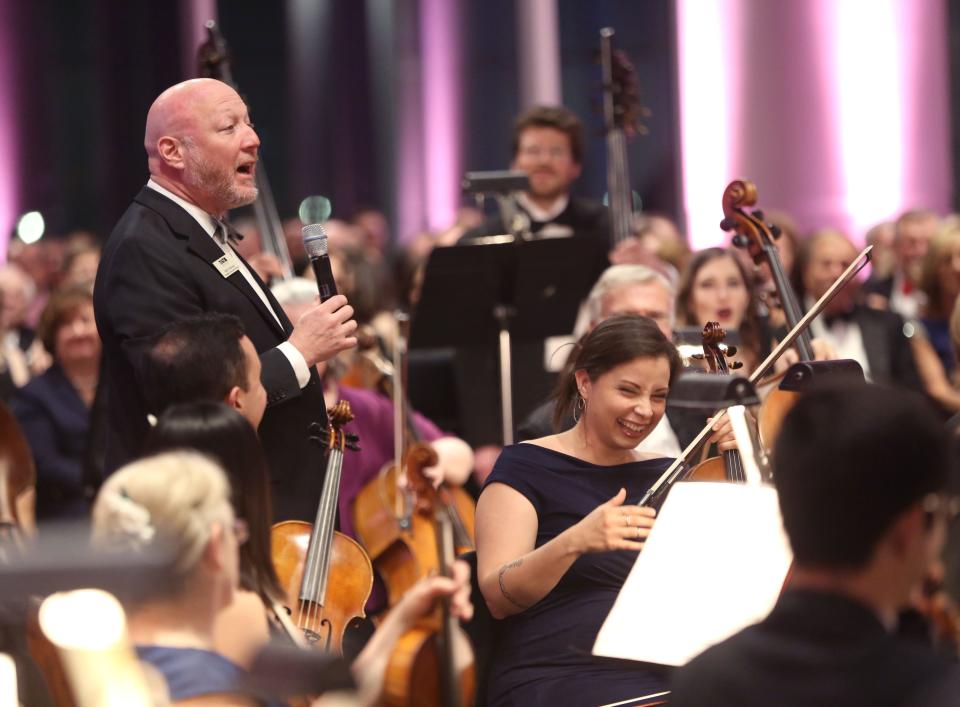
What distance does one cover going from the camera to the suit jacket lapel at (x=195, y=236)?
299 centimetres

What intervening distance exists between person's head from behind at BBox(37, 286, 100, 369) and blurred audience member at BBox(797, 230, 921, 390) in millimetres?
2355

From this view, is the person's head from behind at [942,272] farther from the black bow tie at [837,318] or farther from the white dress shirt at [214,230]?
the white dress shirt at [214,230]

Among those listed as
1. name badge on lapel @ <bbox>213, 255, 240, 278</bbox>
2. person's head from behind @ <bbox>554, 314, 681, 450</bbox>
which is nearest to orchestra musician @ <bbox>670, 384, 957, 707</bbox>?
person's head from behind @ <bbox>554, 314, 681, 450</bbox>

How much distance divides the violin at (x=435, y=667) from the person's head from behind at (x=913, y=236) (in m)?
4.88

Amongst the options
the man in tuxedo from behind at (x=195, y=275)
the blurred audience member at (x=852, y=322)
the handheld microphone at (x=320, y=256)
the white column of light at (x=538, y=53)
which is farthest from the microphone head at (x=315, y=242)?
the white column of light at (x=538, y=53)

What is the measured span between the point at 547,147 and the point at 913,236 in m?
1.92

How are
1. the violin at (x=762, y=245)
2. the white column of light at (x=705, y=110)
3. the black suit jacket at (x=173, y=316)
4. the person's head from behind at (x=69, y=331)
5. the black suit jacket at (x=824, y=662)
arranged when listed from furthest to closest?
the white column of light at (x=705, y=110) < the person's head from behind at (x=69, y=331) < the violin at (x=762, y=245) < the black suit jacket at (x=173, y=316) < the black suit jacket at (x=824, y=662)

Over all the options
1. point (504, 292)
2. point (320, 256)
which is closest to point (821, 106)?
point (504, 292)

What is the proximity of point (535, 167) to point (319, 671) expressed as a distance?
3880 mm

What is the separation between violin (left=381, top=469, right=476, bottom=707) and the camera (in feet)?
5.36

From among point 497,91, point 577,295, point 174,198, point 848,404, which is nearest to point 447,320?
point 577,295

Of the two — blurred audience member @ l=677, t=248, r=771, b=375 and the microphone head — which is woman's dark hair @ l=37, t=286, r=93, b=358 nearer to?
blurred audience member @ l=677, t=248, r=771, b=375

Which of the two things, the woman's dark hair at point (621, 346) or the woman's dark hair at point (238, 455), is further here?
the woman's dark hair at point (621, 346)

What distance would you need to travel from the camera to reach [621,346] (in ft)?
9.14
